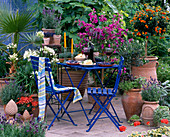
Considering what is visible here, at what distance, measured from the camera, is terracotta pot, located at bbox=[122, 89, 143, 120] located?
16.1 feet

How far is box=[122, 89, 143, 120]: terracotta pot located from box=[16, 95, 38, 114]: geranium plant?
4.96ft

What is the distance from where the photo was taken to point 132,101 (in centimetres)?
492

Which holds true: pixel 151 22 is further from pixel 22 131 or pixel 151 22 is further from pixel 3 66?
pixel 22 131

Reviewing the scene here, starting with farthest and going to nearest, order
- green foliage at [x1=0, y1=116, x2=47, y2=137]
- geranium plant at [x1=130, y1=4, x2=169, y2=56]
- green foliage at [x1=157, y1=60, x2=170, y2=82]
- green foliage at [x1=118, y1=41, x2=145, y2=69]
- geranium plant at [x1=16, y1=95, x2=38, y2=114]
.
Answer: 1. green foliage at [x1=157, y1=60, x2=170, y2=82]
2. geranium plant at [x1=130, y1=4, x2=169, y2=56]
3. green foliage at [x1=118, y1=41, x2=145, y2=69]
4. geranium plant at [x1=16, y1=95, x2=38, y2=114]
5. green foliage at [x1=0, y1=116, x2=47, y2=137]

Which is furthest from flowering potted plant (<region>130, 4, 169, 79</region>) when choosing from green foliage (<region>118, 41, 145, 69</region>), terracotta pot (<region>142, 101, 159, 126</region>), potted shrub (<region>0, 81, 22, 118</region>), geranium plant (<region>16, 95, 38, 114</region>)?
potted shrub (<region>0, 81, 22, 118</region>)

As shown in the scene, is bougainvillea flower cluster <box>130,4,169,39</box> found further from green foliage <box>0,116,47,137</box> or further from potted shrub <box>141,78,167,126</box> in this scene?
green foliage <box>0,116,47,137</box>

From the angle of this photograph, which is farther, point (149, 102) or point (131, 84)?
point (131, 84)

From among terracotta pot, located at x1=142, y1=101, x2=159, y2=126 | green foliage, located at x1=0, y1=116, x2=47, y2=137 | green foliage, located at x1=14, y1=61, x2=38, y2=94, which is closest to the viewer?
green foliage, located at x1=0, y1=116, x2=47, y2=137

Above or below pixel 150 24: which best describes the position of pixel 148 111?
below

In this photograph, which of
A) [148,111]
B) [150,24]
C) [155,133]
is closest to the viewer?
[155,133]

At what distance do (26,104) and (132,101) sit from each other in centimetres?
178

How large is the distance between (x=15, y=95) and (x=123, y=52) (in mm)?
2151

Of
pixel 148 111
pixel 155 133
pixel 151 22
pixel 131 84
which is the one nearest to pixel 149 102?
pixel 148 111

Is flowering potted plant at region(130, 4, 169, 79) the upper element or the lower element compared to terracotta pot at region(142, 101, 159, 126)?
upper
